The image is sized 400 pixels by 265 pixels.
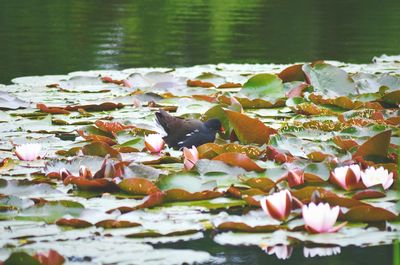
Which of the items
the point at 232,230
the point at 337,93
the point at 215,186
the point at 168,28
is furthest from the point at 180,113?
the point at 168,28

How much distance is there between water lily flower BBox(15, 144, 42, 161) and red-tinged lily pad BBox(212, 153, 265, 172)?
2.83ft

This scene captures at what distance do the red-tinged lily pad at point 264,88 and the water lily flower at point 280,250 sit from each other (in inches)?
121

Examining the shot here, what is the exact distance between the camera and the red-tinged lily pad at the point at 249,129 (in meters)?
4.39

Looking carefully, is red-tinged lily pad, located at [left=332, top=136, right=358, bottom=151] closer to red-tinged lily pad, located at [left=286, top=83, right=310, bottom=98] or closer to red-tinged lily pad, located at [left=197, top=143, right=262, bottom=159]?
red-tinged lily pad, located at [left=197, top=143, right=262, bottom=159]

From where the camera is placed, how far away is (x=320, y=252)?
8.93 ft

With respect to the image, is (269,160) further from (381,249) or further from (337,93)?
(337,93)

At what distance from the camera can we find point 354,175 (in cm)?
339

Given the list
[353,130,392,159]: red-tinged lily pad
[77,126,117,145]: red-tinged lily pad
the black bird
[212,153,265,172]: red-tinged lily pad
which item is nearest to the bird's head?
the black bird

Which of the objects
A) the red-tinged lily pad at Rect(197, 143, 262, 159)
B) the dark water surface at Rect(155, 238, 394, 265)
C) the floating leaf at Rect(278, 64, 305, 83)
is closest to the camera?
the dark water surface at Rect(155, 238, 394, 265)

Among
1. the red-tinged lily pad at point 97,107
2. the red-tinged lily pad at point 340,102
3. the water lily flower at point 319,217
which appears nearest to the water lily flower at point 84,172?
the water lily flower at point 319,217

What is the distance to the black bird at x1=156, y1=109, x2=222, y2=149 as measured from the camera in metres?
4.43

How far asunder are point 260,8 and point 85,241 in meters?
18.7

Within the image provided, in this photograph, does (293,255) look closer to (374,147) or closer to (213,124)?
(374,147)

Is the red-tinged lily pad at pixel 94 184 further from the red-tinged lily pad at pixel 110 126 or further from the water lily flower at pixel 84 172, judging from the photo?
the red-tinged lily pad at pixel 110 126
